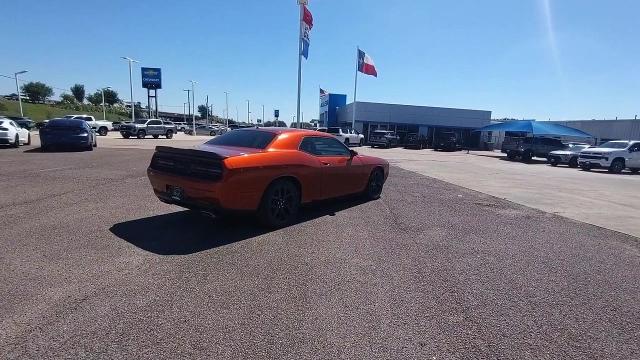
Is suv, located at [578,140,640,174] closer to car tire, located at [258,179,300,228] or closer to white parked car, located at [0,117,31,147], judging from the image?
car tire, located at [258,179,300,228]

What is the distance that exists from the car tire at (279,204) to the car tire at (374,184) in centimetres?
264

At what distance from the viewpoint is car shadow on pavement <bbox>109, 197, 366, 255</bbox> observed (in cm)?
518

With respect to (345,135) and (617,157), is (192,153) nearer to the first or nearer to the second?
(617,157)

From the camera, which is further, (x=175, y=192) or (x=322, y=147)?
(x=322, y=147)

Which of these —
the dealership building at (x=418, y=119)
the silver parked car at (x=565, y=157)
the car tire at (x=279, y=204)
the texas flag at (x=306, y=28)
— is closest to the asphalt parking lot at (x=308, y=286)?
the car tire at (x=279, y=204)

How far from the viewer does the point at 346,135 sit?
35.2m

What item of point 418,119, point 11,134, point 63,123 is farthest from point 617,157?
point 11,134

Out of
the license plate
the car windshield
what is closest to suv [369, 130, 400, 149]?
the car windshield

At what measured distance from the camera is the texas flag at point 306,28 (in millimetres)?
23858

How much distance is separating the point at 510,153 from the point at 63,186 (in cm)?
3046

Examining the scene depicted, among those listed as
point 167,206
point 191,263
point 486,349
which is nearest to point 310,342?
point 486,349

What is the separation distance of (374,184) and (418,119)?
4391cm

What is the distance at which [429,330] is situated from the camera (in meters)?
3.27

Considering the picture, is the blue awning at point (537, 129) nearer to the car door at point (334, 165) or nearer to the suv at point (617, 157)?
the suv at point (617, 157)
